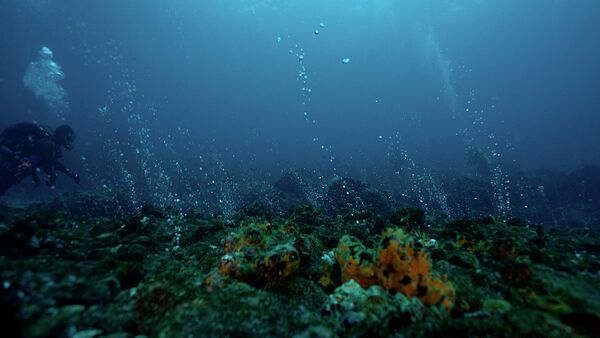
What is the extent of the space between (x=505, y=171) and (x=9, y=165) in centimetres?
3276

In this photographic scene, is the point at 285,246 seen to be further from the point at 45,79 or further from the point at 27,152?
the point at 45,79

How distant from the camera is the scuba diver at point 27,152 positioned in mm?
10562

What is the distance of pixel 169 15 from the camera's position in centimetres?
7281

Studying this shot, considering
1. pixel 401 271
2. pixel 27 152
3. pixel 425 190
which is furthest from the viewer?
pixel 425 190

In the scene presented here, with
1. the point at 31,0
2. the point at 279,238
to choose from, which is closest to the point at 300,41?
the point at 31,0

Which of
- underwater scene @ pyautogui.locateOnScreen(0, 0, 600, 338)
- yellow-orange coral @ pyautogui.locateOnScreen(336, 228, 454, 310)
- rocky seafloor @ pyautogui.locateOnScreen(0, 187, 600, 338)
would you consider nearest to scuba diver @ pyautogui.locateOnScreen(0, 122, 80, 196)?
underwater scene @ pyautogui.locateOnScreen(0, 0, 600, 338)

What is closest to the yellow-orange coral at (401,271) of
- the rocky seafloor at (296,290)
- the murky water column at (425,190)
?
the rocky seafloor at (296,290)

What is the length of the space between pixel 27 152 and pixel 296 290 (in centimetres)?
1369

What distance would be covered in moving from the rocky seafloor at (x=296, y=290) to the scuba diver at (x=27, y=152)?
9629mm

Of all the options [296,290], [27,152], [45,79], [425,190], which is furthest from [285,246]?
[45,79]

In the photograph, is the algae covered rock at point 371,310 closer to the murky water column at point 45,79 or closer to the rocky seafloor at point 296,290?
the rocky seafloor at point 296,290

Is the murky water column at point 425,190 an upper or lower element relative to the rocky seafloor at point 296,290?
upper

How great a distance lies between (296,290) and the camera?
9.86 ft

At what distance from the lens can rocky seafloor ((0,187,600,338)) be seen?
2.06 m
